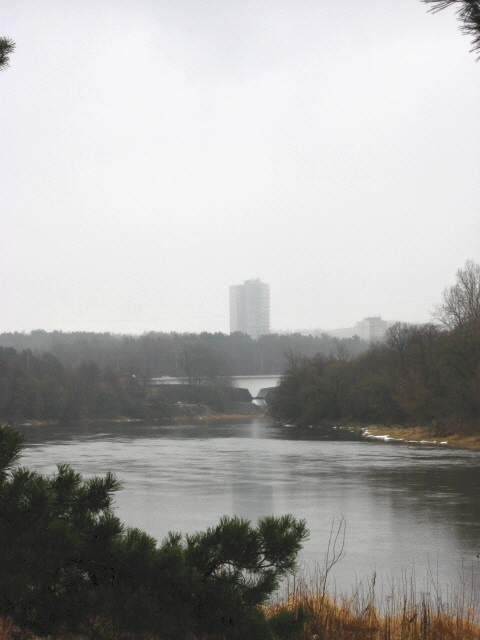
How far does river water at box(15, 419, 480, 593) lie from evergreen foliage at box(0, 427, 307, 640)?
0.63 meters

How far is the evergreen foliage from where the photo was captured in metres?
4.54

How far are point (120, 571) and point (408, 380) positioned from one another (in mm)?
57570

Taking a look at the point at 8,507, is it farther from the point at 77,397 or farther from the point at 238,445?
the point at 77,397

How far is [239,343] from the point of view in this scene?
180 m

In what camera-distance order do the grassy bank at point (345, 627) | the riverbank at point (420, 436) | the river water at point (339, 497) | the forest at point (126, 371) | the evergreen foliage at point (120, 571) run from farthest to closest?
1. the forest at point (126, 371)
2. the riverbank at point (420, 436)
3. the river water at point (339, 497)
4. the grassy bank at point (345, 627)
5. the evergreen foliage at point (120, 571)

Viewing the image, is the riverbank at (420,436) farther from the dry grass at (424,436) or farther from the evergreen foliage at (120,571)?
the evergreen foliage at (120,571)

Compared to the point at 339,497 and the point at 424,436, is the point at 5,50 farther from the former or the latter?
the point at 424,436

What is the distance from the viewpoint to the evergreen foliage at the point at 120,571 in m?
4.54

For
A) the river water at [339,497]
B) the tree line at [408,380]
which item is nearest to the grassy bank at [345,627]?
the river water at [339,497]

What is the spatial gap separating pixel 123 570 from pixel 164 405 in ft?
371

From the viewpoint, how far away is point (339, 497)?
21422 mm

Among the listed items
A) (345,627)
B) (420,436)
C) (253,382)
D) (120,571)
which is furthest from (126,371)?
(120,571)

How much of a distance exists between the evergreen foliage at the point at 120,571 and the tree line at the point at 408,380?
43187 mm

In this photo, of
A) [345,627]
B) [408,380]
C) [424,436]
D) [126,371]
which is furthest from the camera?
[126,371]
